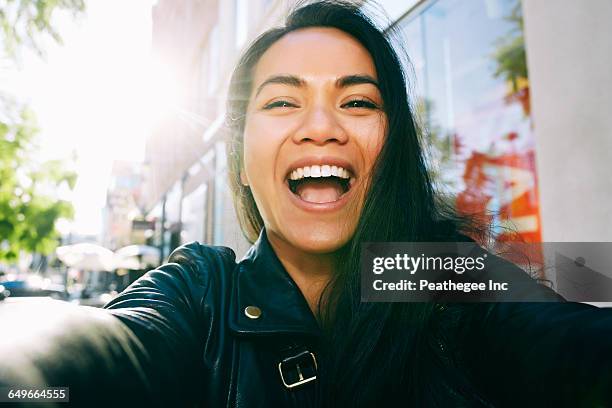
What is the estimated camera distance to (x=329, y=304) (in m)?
1.45

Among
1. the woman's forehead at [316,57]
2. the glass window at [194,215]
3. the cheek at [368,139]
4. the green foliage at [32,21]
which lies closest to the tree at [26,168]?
the green foliage at [32,21]

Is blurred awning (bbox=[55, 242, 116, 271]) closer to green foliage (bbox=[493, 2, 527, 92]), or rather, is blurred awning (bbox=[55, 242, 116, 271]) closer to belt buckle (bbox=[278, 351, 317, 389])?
green foliage (bbox=[493, 2, 527, 92])

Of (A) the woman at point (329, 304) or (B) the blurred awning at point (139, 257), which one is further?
(B) the blurred awning at point (139, 257)

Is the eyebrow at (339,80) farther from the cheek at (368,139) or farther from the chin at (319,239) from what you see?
the chin at (319,239)

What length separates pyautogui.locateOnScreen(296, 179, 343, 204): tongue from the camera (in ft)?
5.44

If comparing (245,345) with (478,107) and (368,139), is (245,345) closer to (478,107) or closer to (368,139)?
(368,139)

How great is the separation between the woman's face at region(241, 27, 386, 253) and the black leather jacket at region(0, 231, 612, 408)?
0.22 m

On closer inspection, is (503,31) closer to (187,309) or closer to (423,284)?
(423,284)

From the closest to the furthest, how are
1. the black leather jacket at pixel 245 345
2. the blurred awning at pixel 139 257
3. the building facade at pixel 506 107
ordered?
the black leather jacket at pixel 245 345, the building facade at pixel 506 107, the blurred awning at pixel 139 257

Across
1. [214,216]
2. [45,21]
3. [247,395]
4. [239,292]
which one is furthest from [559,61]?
[214,216]

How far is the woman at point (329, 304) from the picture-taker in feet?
3.42

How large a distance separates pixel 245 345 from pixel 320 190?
698 millimetres

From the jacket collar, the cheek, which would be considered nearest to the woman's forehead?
the cheek

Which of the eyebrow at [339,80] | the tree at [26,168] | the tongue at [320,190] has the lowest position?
the tongue at [320,190]
